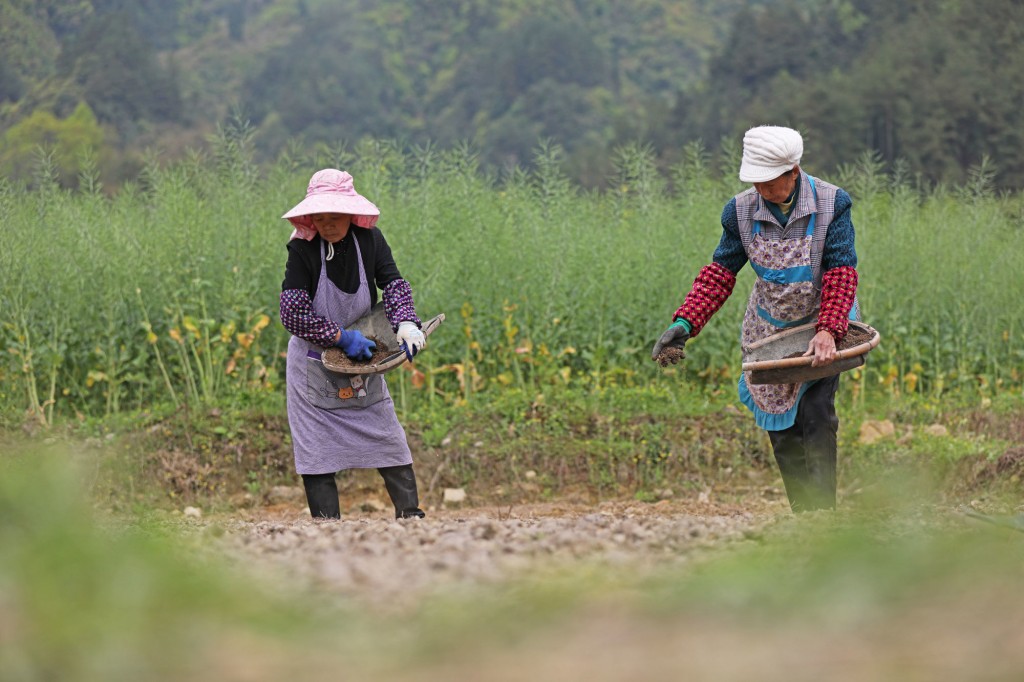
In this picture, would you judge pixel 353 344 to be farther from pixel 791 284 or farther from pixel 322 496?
pixel 791 284

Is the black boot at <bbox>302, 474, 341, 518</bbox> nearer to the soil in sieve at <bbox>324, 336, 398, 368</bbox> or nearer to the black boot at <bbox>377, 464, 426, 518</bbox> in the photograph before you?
the black boot at <bbox>377, 464, 426, 518</bbox>

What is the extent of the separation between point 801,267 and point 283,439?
3760 mm

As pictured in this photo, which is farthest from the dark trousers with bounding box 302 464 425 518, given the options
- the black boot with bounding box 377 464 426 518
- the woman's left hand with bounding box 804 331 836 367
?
the woman's left hand with bounding box 804 331 836 367

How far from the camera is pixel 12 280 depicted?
805 cm

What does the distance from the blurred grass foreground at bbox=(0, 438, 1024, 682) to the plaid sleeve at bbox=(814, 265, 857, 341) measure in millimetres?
1942

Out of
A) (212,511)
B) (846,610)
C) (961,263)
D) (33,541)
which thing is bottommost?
(212,511)

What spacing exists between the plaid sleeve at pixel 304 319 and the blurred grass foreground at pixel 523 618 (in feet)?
7.25

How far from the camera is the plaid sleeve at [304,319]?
4980 millimetres

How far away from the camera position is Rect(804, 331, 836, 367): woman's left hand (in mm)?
4625

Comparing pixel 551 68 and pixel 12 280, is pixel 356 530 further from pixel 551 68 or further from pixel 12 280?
pixel 551 68

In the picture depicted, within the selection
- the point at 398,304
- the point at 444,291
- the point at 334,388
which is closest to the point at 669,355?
the point at 398,304

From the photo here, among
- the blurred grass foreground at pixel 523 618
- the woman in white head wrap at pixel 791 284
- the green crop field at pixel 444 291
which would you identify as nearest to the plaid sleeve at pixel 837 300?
the woman in white head wrap at pixel 791 284

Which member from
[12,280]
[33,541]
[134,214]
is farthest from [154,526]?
[134,214]

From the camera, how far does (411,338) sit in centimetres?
504
